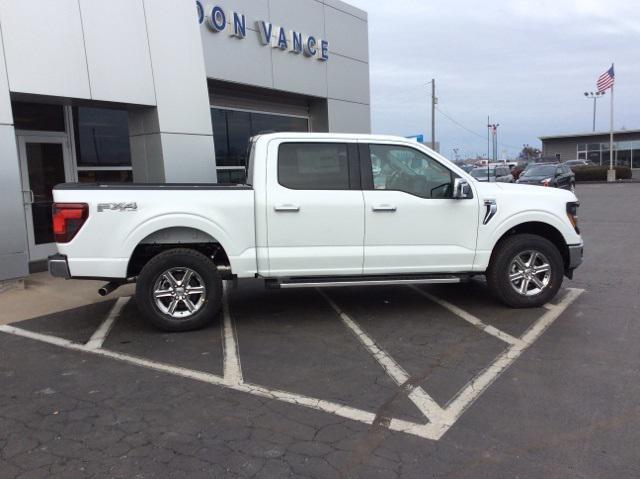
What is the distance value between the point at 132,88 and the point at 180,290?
15.1ft

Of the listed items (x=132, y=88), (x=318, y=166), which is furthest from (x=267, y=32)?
(x=318, y=166)

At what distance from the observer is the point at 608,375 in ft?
14.7

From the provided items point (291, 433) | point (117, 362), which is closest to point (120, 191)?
point (117, 362)

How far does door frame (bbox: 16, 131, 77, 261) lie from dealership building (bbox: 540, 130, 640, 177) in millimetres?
48526

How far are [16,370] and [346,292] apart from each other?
159 inches

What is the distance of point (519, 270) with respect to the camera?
637 centimetres

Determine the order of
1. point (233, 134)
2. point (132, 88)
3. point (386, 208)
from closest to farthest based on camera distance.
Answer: point (386, 208) → point (132, 88) → point (233, 134)

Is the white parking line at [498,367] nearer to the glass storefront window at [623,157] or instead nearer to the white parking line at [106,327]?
the white parking line at [106,327]

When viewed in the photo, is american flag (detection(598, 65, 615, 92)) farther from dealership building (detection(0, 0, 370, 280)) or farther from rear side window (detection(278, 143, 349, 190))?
rear side window (detection(278, 143, 349, 190))

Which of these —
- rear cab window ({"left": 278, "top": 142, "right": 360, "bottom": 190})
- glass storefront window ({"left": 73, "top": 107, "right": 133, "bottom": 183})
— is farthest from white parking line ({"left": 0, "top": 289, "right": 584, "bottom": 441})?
glass storefront window ({"left": 73, "top": 107, "right": 133, "bottom": 183})

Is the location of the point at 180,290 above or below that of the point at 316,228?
below

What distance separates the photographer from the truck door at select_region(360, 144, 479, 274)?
598 cm

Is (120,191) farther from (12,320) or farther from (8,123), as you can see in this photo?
(8,123)

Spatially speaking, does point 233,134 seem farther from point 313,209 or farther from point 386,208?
point 386,208
